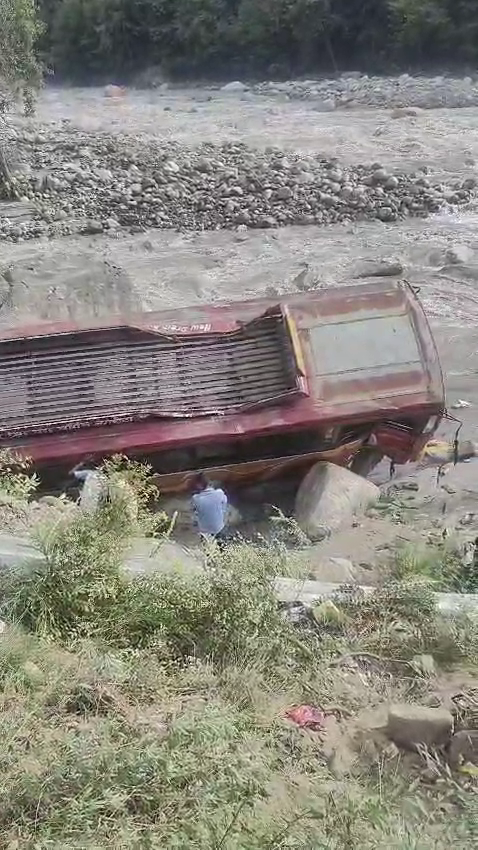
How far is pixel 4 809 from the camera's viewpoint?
300 centimetres

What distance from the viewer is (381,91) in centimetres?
2639

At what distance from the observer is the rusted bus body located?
6770mm

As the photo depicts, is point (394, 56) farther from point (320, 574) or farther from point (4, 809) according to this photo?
point (4, 809)

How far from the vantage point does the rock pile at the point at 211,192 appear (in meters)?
15.9

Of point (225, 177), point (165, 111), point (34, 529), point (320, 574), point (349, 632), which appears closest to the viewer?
point (349, 632)

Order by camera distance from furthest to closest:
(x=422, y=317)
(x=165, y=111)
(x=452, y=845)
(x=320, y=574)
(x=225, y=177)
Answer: (x=165, y=111) → (x=225, y=177) → (x=422, y=317) → (x=320, y=574) → (x=452, y=845)

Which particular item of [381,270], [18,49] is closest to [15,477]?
[381,270]

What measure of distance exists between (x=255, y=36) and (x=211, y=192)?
741 inches

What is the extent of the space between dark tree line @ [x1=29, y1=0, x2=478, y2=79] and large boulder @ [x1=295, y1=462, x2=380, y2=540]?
85.6 feet

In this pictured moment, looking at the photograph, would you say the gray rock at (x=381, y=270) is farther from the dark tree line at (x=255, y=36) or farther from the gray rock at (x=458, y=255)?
the dark tree line at (x=255, y=36)

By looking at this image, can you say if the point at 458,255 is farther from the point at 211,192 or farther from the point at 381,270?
the point at 211,192

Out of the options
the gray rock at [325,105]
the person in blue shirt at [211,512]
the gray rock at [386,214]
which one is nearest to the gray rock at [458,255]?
the gray rock at [386,214]

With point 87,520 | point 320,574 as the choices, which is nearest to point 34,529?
point 87,520

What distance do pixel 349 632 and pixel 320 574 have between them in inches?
38.9
